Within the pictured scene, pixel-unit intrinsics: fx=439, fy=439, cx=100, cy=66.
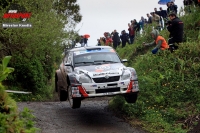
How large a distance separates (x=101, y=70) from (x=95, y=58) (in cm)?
126

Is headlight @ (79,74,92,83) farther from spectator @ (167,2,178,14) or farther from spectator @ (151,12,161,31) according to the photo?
spectator @ (151,12,161,31)

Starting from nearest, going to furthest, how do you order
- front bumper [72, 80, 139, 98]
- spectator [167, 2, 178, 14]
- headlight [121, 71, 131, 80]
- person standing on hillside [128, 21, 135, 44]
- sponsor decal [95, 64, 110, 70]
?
front bumper [72, 80, 139, 98] < headlight [121, 71, 131, 80] < sponsor decal [95, 64, 110, 70] < spectator [167, 2, 178, 14] < person standing on hillside [128, 21, 135, 44]

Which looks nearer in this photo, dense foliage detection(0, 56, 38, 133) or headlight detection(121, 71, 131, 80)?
dense foliage detection(0, 56, 38, 133)

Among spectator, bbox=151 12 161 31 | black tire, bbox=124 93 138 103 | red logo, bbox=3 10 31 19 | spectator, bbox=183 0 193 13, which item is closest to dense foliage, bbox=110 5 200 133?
black tire, bbox=124 93 138 103

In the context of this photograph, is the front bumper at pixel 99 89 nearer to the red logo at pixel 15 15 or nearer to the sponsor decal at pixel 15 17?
the sponsor decal at pixel 15 17

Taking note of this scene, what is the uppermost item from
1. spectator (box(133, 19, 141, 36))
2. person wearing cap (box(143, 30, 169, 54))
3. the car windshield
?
spectator (box(133, 19, 141, 36))

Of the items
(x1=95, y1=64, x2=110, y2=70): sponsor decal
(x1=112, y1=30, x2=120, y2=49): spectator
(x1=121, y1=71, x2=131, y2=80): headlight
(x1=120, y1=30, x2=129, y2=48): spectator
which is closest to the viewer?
(x1=121, y1=71, x2=131, y2=80): headlight

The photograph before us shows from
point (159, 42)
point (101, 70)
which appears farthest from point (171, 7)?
point (101, 70)

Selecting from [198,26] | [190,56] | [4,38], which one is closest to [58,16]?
[4,38]

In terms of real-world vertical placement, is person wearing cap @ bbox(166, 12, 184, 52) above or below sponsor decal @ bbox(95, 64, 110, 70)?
above

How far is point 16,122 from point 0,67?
76cm

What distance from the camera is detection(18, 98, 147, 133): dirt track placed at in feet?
39.6

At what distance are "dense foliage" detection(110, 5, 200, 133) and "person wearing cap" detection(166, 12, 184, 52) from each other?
0.97 ft

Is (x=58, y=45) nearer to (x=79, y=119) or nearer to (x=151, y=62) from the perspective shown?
(x=151, y=62)
